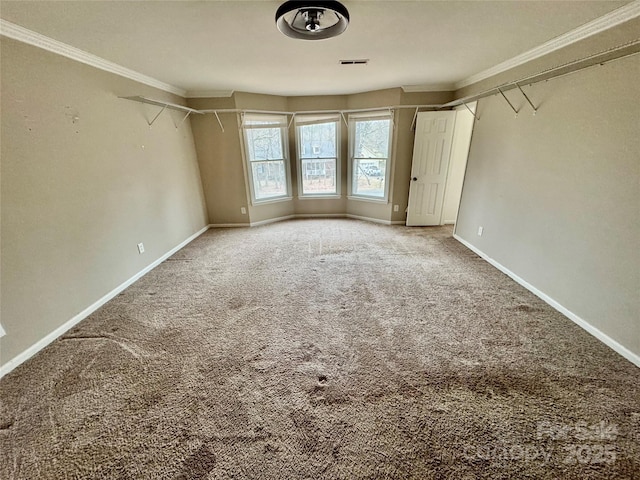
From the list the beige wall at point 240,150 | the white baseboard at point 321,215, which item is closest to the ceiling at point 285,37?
the beige wall at point 240,150

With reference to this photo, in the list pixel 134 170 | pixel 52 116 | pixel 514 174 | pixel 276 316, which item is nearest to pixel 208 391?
pixel 276 316

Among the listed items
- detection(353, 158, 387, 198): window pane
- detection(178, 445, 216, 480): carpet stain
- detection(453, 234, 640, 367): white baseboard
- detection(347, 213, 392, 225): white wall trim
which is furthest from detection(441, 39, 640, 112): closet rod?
detection(178, 445, 216, 480): carpet stain

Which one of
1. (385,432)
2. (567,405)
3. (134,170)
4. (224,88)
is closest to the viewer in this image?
(385,432)

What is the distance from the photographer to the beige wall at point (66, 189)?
1825mm

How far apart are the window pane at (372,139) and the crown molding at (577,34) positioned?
171 cm

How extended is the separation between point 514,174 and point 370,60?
76.7 inches

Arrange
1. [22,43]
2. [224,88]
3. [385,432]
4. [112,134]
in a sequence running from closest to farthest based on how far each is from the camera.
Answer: [385,432], [22,43], [112,134], [224,88]

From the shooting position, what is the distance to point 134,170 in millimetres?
2992

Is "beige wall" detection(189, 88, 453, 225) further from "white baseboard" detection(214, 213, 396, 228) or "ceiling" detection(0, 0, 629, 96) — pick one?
"ceiling" detection(0, 0, 629, 96)

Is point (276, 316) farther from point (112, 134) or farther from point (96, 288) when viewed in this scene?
point (112, 134)

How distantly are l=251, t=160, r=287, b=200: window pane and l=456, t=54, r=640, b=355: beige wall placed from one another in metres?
3.43

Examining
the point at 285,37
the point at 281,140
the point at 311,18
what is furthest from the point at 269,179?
the point at 311,18

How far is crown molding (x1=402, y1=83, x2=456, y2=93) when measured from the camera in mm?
3941

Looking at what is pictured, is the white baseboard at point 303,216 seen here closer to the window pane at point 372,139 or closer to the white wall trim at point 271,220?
the white wall trim at point 271,220
